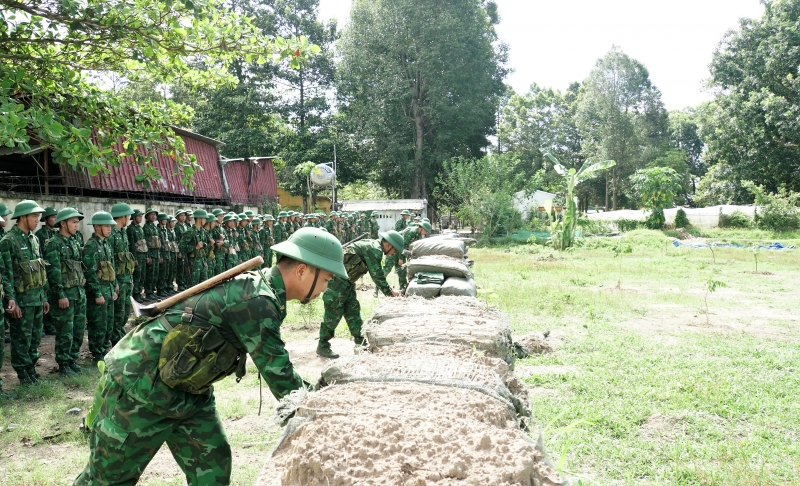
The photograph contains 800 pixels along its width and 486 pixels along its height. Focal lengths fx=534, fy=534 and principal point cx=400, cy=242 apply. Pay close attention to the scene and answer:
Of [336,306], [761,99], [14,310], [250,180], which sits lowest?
[336,306]

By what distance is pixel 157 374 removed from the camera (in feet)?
7.18

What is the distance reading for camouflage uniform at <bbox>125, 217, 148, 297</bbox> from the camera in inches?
361

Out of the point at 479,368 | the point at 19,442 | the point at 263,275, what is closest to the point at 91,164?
the point at 19,442

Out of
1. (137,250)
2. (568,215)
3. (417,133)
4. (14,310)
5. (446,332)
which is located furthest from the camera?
(417,133)

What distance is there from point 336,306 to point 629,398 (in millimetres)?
3239

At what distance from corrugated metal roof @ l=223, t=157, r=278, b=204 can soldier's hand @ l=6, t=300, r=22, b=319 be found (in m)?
14.1

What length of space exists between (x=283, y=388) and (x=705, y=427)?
3.35 m

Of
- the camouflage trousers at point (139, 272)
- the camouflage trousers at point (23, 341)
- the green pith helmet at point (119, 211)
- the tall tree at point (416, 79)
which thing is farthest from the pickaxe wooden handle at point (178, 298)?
the tall tree at point (416, 79)

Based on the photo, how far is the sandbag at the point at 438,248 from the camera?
864 cm

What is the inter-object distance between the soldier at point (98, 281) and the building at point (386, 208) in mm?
18726

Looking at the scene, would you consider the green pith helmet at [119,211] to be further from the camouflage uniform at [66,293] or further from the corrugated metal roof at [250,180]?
the corrugated metal roof at [250,180]

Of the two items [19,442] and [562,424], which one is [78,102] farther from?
[562,424]

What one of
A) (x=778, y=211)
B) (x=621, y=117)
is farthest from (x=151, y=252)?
(x=621, y=117)

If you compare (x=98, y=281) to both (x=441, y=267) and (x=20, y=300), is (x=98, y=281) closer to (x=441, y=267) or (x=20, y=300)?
(x=20, y=300)
